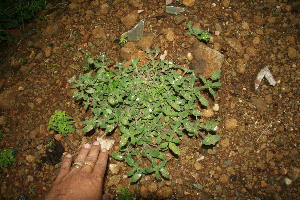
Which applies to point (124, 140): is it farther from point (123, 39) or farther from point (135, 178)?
point (123, 39)

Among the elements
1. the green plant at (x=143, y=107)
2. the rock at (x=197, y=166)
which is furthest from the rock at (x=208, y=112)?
the rock at (x=197, y=166)

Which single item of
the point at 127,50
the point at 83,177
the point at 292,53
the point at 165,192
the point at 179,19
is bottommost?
the point at 165,192

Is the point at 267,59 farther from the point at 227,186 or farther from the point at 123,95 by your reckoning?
the point at 123,95

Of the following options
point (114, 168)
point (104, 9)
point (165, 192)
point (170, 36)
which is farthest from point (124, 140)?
point (104, 9)

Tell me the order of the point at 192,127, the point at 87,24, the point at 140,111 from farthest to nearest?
the point at 87,24, the point at 140,111, the point at 192,127

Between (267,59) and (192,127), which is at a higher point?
(267,59)

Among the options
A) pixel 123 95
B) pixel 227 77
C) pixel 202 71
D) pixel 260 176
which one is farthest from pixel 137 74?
pixel 260 176
